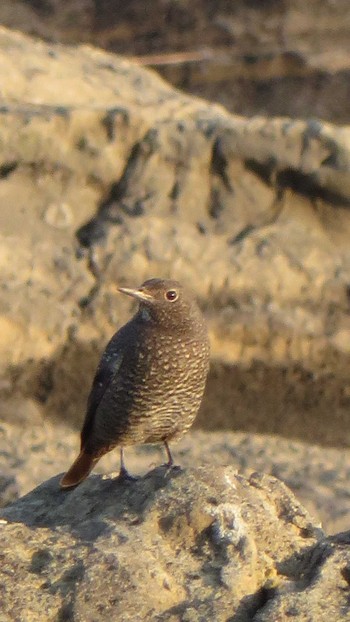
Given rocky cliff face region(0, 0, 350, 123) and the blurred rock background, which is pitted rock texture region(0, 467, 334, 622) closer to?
the blurred rock background

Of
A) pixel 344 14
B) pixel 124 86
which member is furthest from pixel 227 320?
pixel 344 14

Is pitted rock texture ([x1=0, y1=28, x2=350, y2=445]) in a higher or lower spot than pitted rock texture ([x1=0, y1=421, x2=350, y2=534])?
higher

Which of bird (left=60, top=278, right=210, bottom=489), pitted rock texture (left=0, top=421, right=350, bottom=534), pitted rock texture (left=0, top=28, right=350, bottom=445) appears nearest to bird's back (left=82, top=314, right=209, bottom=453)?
bird (left=60, top=278, right=210, bottom=489)

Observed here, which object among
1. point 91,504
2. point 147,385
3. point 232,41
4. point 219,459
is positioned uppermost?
point 232,41

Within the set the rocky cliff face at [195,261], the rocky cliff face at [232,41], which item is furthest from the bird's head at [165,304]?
the rocky cliff face at [232,41]

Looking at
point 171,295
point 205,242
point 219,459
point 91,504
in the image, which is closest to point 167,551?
point 91,504

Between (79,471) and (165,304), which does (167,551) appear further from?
(165,304)
